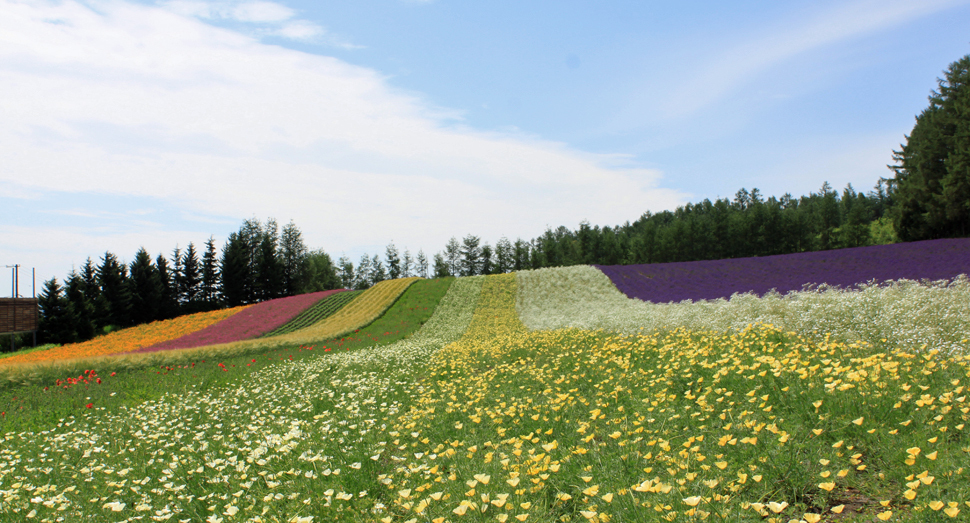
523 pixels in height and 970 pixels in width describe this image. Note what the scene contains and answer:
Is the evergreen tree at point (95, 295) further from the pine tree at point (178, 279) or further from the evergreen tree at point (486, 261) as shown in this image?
the evergreen tree at point (486, 261)

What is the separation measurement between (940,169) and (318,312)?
5830cm

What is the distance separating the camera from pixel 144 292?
47688 millimetres

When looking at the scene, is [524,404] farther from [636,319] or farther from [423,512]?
[636,319]

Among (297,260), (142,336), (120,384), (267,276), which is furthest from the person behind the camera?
(297,260)

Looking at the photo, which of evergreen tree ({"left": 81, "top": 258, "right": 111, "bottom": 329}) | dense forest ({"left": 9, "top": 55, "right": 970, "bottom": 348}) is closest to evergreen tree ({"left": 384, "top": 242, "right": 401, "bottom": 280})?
dense forest ({"left": 9, "top": 55, "right": 970, "bottom": 348})

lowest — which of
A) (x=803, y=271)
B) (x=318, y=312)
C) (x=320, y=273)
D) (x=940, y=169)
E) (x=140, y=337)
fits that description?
(x=140, y=337)

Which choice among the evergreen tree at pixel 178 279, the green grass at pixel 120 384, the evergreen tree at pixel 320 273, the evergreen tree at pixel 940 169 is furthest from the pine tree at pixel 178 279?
the evergreen tree at pixel 940 169

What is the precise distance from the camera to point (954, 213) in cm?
3812

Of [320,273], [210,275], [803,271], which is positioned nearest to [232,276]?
[210,275]

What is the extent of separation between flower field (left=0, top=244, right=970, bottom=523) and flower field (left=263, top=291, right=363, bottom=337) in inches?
832

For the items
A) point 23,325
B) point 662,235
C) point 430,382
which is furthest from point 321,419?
point 662,235

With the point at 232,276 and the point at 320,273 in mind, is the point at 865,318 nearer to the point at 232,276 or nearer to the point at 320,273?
the point at 232,276

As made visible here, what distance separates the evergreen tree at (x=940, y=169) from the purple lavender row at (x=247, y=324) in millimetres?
55963

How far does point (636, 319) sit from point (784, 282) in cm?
1300
